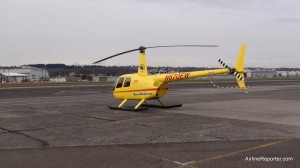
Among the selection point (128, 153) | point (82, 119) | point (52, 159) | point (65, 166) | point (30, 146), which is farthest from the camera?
point (82, 119)

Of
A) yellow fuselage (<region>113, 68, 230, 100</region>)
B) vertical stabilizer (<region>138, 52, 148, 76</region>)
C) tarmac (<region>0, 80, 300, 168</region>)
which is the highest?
vertical stabilizer (<region>138, 52, 148, 76</region>)

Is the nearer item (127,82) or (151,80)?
(151,80)

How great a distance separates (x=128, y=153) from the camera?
9086 mm

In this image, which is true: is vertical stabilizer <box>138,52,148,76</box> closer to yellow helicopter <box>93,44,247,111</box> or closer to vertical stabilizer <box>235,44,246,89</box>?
yellow helicopter <box>93,44,247,111</box>

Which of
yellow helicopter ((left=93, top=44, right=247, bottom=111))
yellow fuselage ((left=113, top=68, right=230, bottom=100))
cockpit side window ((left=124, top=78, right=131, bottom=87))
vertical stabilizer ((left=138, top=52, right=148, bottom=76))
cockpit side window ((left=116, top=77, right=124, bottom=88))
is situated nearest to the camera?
yellow helicopter ((left=93, top=44, right=247, bottom=111))

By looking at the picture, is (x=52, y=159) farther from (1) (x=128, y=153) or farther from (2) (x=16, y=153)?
(1) (x=128, y=153)

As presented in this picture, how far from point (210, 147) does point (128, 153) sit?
2415mm

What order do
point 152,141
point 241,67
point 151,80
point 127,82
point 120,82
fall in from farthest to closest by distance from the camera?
point 120,82 < point 127,82 < point 151,80 < point 241,67 < point 152,141

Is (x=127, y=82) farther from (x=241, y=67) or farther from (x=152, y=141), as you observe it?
(x=152, y=141)

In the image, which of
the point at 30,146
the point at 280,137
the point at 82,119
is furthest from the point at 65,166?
the point at 82,119

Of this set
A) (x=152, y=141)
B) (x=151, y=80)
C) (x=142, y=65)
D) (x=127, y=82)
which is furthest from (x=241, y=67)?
(x=152, y=141)

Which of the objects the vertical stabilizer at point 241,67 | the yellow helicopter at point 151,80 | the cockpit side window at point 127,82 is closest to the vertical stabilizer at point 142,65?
the yellow helicopter at point 151,80

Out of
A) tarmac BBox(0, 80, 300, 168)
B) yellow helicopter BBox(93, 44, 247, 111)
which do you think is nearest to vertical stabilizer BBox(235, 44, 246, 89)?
yellow helicopter BBox(93, 44, 247, 111)

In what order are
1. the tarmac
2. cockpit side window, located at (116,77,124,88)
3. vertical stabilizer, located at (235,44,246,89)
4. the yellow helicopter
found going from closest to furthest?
the tarmac < vertical stabilizer, located at (235,44,246,89) < the yellow helicopter < cockpit side window, located at (116,77,124,88)
